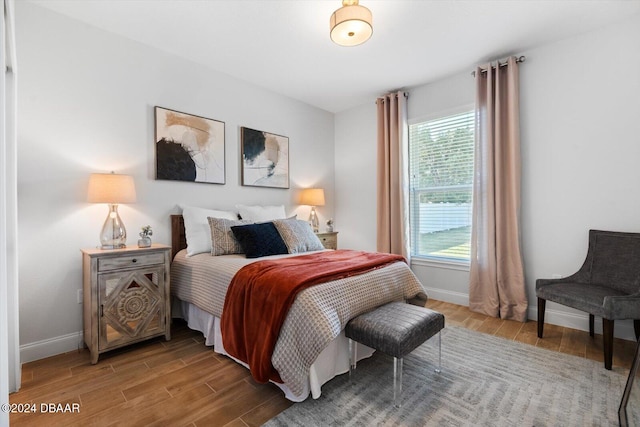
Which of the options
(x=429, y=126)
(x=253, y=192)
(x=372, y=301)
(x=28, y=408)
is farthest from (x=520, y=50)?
(x=28, y=408)

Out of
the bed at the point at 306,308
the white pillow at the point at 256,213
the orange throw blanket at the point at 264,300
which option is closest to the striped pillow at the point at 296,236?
the bed at the point at 306,308

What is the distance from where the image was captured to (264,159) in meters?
3.78

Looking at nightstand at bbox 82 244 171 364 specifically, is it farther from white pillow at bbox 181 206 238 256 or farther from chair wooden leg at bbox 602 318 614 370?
chair wooden leg at bbox 602 318 614 370

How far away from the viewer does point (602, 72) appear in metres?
2.63

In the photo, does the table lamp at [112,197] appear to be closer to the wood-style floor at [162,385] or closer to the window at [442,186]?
the wood-style floor at [162,385]

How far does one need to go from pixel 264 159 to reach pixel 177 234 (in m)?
1.41

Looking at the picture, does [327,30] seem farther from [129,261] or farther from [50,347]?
[50,347]

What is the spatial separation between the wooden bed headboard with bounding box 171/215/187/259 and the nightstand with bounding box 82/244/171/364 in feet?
1.56

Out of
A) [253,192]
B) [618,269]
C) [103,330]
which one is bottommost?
[103,330]

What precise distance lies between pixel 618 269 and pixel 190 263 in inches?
141

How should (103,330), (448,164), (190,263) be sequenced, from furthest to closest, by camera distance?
(448,164) → (190,263) → (103,330)

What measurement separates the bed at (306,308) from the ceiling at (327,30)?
78.3 inches

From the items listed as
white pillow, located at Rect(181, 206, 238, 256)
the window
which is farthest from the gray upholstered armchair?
white pillow, located at Rect(181, 206, 238, 256)

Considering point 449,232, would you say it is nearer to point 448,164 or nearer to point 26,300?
point 448,164
